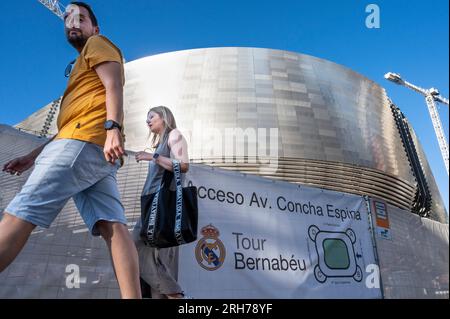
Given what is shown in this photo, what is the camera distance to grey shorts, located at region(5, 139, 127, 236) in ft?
4.74

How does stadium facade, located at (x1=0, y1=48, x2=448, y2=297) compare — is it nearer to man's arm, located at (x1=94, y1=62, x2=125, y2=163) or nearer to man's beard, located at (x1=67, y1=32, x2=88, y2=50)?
man's beard, located at (x1=67, y1=32, x2=88, y2=50)

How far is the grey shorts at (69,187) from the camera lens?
145cm

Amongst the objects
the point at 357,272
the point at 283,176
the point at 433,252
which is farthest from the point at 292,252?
the point at 283,176

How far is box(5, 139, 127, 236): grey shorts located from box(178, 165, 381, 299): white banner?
170 cm

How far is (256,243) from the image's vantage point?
12.0ft

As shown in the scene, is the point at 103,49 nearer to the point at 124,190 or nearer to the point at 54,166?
the point at 54,166

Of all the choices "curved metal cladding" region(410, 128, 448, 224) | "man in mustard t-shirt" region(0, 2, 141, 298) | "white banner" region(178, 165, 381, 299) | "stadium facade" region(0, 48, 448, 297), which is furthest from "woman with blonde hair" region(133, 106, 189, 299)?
"curved metal cladding" region(410, 128, 448, 224)

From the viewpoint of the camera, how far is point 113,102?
1598 mm

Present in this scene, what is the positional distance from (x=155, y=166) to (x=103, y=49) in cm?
120

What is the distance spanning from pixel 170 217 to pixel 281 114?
15.4 meters

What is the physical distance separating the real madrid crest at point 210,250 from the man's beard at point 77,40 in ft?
6.99

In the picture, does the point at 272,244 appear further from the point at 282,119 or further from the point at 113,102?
the point at 282,119

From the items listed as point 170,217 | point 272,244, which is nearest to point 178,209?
point 170,217

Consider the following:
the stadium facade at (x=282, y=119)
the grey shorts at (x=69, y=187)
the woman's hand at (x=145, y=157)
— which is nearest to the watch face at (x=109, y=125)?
the grey shorts at (x=69, y=187)
